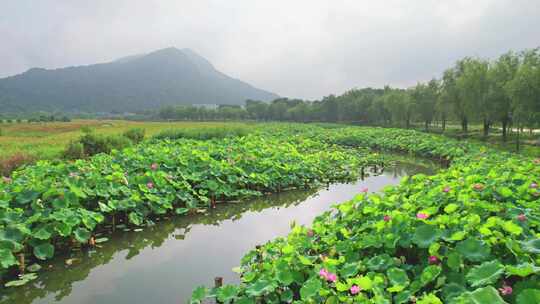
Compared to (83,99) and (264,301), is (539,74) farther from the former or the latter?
(83,99)

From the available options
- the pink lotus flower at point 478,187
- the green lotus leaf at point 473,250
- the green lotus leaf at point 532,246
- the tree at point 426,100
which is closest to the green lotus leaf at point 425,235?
the green lotus leaf at point 473,250

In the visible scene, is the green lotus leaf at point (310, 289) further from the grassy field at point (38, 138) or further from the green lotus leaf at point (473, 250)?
the grassy field at point (38, 138)

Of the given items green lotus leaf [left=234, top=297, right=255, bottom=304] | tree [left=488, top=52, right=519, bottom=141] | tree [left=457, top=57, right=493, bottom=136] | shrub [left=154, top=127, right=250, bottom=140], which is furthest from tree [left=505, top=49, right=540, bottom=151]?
green lotus leaf [left=234, top=297, right=255, bottom=304]

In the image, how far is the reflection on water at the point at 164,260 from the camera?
14.1ft

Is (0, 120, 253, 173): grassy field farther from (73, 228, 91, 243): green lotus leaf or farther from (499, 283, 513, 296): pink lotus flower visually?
(499, 283, 513, 296): pink lotus flower

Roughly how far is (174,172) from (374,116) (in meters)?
54.5

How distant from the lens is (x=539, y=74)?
17484 mm

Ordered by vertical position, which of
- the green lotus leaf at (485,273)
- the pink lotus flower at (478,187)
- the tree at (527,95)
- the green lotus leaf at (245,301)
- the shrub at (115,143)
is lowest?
the green lotus leaf at (245,301)

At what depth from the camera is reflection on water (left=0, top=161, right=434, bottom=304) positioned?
430 centimetres

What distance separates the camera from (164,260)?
211 inches

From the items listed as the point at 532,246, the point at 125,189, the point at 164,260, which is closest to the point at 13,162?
the point at 125,189

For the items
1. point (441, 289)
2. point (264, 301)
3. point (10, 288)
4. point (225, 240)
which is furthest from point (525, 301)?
point (10, 288)

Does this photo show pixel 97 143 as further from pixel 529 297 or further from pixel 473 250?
pixel 529 297

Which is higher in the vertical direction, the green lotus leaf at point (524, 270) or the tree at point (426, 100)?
the tree at point (426, 100)
